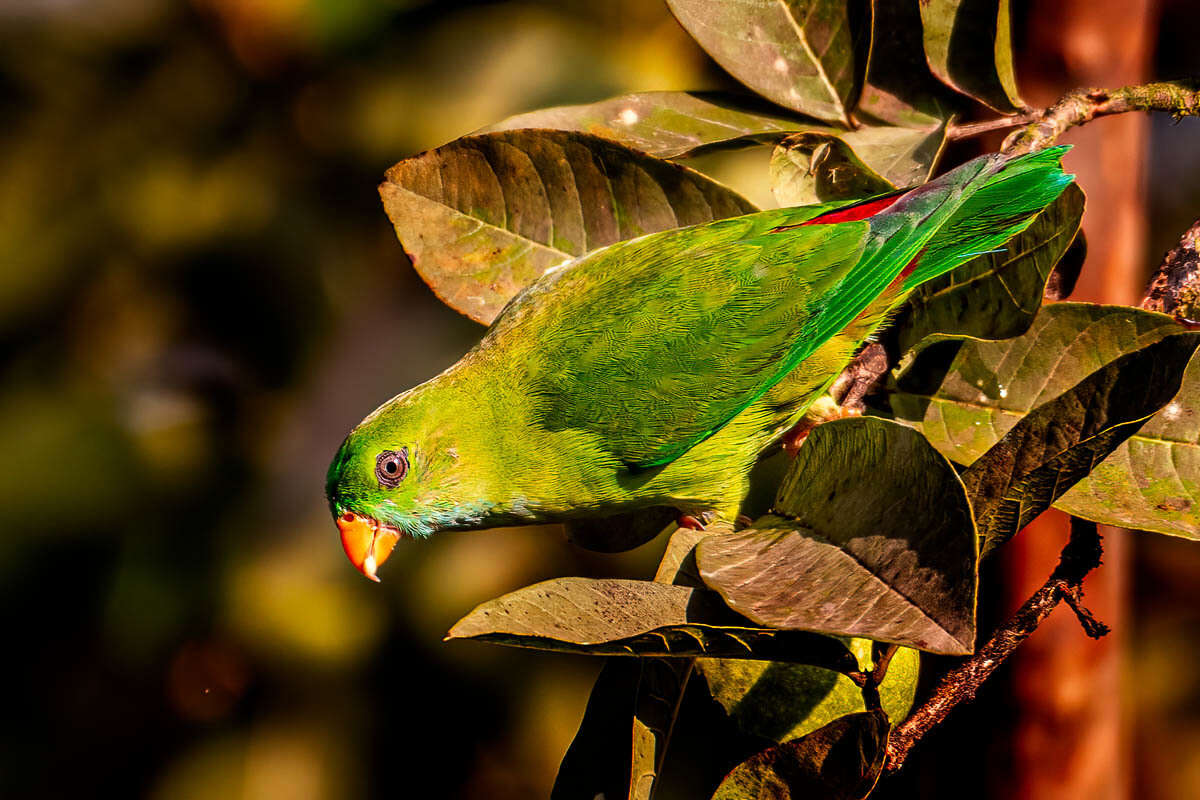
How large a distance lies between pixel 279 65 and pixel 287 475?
106 centimetres

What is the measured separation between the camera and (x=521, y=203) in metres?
1.34

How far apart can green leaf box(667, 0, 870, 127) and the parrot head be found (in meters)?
0.73

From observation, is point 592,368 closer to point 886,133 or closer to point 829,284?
point 829,284

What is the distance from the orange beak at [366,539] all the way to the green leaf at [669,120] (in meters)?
0.69

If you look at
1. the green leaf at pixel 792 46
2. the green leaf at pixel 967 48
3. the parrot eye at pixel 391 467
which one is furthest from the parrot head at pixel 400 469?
the green leaf at pixel 967 48

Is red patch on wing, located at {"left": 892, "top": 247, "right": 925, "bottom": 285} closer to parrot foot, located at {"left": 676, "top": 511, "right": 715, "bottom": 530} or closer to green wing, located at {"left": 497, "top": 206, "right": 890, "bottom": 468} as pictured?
green wing, located at {"left": 497, "top": 206, "right": 890, "bottom": 468}

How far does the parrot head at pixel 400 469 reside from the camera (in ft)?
4.89

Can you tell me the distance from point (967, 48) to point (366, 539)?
123 centimetres

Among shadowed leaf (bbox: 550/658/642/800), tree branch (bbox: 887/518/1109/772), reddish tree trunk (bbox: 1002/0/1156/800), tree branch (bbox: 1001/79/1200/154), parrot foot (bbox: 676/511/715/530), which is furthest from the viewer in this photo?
reddish tree trunk (bbox: 1002/0/1156/800)

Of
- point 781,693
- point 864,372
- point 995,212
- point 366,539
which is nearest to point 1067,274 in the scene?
point 995,212

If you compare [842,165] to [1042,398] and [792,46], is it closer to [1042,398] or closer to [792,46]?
[792,46]

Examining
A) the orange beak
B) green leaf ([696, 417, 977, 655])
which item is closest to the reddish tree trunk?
green leaf ([696, 417, 977, 655])

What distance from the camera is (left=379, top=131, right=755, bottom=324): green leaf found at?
4.24 feet

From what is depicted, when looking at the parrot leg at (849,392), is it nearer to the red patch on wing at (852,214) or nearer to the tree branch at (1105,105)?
the red patch on wing at (852,214)
